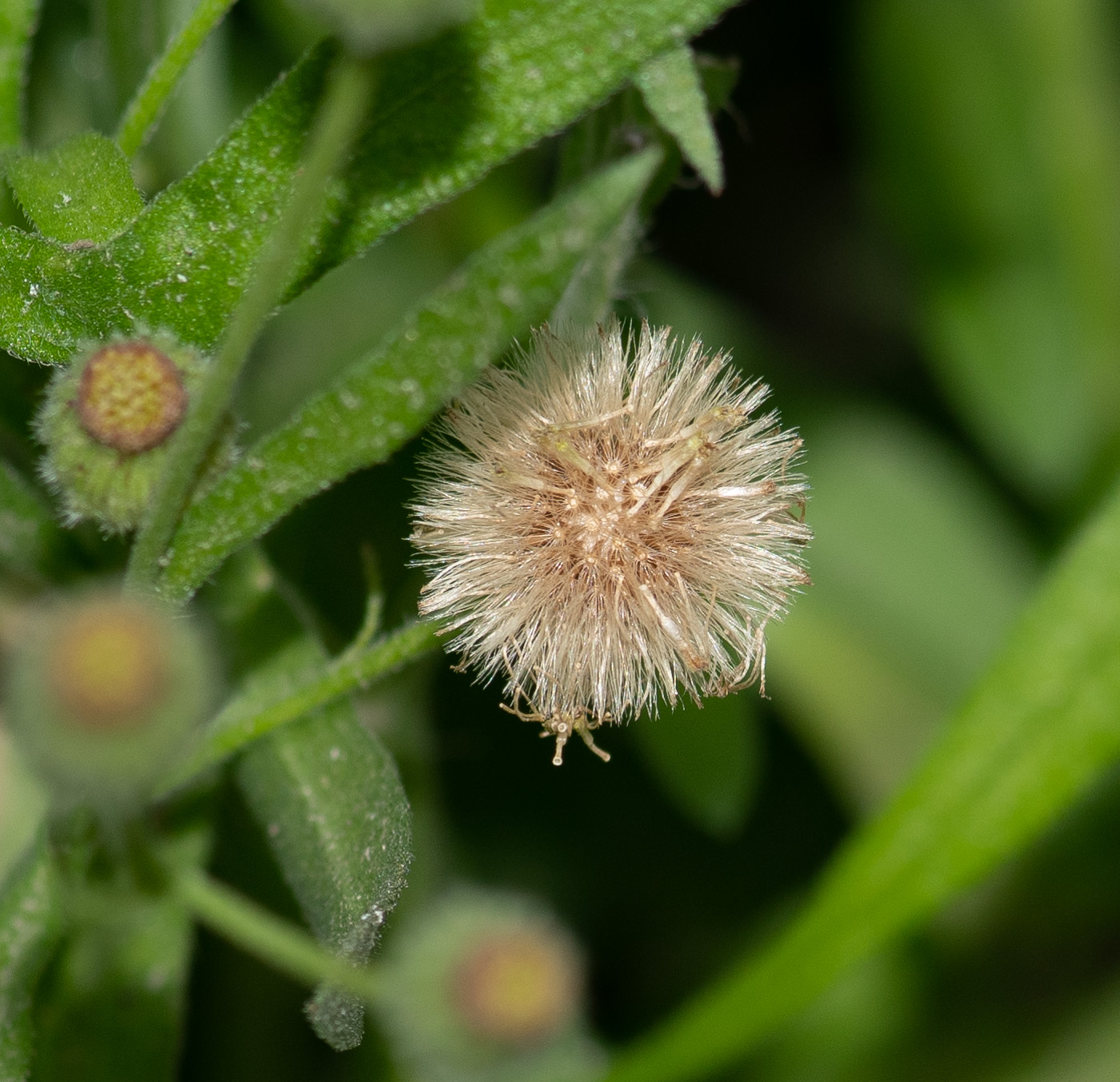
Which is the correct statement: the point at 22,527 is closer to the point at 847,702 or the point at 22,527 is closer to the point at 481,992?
the point at 481,992

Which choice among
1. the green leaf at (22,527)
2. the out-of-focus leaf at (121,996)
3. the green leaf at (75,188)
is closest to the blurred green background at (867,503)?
the out-of-focus leaf at (121,996)

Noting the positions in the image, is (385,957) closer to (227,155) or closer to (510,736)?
(510,736)

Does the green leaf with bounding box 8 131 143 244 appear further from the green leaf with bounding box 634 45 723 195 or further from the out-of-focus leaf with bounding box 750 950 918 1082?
the out-of-focus leaf with bounding box 750 950 918 1082

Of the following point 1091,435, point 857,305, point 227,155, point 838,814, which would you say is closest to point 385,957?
point 227,155

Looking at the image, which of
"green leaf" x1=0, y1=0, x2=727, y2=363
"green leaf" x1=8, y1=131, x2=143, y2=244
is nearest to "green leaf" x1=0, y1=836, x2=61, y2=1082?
"green leaf" x1=0, y1=0, x2=727, y2=363

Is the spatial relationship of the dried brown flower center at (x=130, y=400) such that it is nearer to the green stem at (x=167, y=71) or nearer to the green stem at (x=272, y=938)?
the green stem at (x=167, y=71)

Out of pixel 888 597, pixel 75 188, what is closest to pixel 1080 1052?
pixel 888 597
